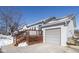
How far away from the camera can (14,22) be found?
2.11 metres

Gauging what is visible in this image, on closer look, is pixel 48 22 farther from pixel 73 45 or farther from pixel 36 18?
pixel 73 45

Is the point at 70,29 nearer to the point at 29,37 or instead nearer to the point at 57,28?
the point at 57,28

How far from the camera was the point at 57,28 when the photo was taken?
6.89ft

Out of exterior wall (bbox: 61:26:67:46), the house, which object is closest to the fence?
the house

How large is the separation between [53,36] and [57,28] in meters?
0.11

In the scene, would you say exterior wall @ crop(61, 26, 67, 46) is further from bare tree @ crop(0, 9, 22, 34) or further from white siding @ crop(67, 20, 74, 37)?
bare tree @ crop(0, 9, 22, 34)

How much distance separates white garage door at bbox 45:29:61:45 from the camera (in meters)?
2.11

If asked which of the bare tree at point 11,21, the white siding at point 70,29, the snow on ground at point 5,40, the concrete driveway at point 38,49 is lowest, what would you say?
the concrete driveway at point 38,49

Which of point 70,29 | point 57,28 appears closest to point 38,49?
point 57,28

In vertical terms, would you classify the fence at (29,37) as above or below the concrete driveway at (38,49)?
above

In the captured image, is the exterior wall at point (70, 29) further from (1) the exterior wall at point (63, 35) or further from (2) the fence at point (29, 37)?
(2) the fence at point (29, 37)

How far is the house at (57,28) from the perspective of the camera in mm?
2078

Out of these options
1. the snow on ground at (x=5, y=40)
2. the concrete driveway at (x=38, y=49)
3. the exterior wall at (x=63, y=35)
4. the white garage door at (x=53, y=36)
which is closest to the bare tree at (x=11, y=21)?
the snow on ground at (x=5, y=40)
